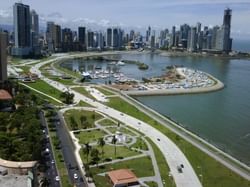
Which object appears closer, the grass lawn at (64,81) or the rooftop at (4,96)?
the rooftop at (4,96)

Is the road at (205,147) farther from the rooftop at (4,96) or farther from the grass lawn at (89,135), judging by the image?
the rooftop at (4,96)

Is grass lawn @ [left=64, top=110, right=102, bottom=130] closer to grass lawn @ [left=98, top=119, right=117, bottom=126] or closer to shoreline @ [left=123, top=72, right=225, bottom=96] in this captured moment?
grass lawn @ [left=98, top=119, right=117, bottom=126]

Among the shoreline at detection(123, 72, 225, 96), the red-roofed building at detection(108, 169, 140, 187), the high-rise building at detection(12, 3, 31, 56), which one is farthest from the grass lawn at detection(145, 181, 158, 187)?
the high-rise building at detection(12, 3, 31, 56)

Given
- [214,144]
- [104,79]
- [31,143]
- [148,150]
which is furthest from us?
[104,79]

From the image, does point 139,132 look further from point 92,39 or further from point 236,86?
point 92,39

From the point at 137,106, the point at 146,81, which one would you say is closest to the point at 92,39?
the point at 146,81

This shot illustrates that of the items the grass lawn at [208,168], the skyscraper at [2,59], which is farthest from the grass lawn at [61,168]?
the skyscraper at [2,59]

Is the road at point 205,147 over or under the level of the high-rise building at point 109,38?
under

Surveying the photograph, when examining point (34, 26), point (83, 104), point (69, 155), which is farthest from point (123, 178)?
point (34, 26)
